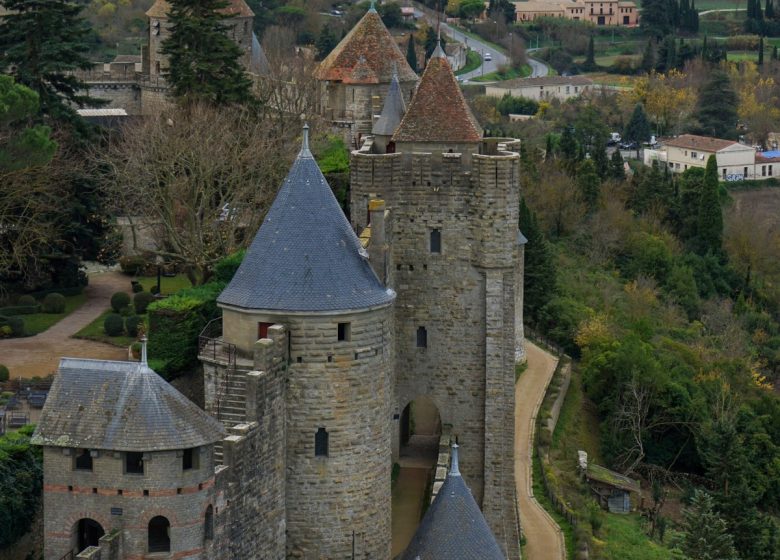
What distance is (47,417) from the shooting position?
3306 cm

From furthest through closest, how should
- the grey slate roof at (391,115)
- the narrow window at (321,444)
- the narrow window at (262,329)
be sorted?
1. the grey slate roof at (391,115)
2. the narrow window at (321,444)
3. the narrow window at (262,329)

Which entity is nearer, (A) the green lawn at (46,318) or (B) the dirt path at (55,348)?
(B) the dirt path at (55,348)

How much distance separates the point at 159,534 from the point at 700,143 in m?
111

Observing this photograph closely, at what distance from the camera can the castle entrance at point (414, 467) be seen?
149ft

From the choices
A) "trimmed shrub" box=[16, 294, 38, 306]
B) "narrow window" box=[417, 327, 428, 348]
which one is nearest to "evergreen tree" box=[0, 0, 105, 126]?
"trimmed shrub" box=[16, 294, 38, 306]

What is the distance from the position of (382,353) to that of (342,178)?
21.1 metres

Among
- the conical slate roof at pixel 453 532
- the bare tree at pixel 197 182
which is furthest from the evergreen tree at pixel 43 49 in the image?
the conical slate roof at pixel 453 532

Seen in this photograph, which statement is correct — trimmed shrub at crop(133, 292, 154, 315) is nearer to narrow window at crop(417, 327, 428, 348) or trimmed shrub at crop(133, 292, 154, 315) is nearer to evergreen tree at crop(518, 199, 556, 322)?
narrow window at crop(417, 327, 428, 348)

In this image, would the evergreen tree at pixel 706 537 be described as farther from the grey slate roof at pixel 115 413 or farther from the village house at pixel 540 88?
the village house at pixel 540 88

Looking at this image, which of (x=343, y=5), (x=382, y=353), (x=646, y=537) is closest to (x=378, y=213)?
(x=382, y=353)

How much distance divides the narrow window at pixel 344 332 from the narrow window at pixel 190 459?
5965mm

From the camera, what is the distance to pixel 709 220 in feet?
350

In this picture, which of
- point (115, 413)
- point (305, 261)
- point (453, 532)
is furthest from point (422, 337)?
point (115, 413)

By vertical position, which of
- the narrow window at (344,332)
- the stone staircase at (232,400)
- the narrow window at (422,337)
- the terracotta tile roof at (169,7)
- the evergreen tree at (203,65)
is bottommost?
the narrow window at (422,337)
